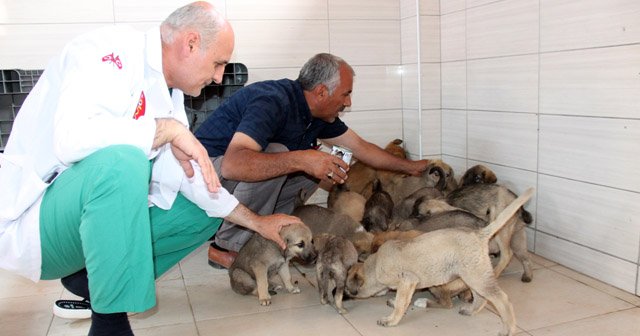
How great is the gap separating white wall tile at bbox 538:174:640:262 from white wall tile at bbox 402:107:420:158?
151 centimetres

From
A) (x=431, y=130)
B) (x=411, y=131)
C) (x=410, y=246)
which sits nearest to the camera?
(x=410, y=246)

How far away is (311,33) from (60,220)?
11.1 ft

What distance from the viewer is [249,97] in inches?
144

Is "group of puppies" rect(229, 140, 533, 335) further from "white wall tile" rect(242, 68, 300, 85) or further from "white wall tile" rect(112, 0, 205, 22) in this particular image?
"white wall tile" rect(112, 0, 205, 22)

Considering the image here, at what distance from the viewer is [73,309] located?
3.02m

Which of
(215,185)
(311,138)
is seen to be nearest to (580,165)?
Answer: (311,138)

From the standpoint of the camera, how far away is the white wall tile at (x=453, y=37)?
184 inches

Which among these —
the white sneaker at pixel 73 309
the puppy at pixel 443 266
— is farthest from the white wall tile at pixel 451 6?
the white sneaker at pixel 73 309

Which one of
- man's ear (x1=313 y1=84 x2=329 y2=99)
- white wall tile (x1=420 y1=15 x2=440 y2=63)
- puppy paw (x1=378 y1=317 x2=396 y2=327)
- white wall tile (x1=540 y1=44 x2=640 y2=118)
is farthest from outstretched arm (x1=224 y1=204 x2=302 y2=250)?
white wall tile (x1=420 y1=15 x2=440 y2=63)

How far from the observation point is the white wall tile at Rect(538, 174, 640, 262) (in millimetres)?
3178

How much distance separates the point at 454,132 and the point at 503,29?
105cm

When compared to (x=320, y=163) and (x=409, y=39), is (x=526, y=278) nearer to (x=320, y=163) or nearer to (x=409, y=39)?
(x=320, y=163)

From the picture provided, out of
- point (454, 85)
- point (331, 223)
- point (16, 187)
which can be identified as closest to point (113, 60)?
point (16, 187)

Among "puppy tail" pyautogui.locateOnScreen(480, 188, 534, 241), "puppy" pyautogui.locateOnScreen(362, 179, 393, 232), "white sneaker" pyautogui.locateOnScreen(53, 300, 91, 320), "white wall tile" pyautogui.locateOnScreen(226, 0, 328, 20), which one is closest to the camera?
"puppy tail" pyautogui.locateOnScreen(480, 188, 534, 241)
